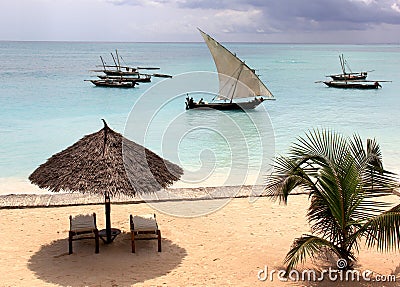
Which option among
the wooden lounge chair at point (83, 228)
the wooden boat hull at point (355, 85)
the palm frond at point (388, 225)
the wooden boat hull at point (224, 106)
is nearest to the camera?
the palm frond at point (388, 225)

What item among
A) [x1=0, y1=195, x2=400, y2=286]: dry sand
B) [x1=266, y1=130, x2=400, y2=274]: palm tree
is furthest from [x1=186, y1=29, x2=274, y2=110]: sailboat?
[x1=266, y1=130, x2=400, y2=274]: palm tree

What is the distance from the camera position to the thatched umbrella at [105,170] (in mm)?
5984

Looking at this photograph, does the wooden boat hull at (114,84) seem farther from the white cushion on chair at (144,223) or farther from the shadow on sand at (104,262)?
the white cushion on chair at (144,223)

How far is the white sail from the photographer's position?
22.8 metres

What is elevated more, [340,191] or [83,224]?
[340,191]

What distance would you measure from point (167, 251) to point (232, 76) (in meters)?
18.9

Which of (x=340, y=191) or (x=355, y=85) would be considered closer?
(x=340, y=191)

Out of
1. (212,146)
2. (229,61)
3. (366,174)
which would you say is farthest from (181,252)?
(229,61)

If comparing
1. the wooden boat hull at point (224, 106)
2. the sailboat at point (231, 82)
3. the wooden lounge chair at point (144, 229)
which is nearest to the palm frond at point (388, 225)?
the wooden lounge chair at point (144, 229)

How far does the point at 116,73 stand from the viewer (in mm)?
44625

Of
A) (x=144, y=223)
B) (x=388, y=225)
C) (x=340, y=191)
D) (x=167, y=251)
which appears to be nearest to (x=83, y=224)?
(x=144, y=223)

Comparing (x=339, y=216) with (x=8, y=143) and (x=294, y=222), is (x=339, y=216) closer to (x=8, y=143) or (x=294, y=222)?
(x=294, y=222)

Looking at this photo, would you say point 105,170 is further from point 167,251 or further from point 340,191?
point 340,191

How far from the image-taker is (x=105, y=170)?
605 centimetres
